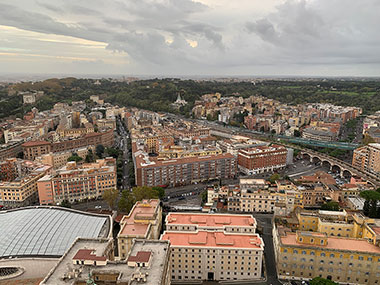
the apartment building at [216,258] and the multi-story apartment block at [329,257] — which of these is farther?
the apartment building at [216,258]

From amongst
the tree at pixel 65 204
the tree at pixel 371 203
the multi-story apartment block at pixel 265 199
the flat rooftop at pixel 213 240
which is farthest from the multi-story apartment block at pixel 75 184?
the tree at pixel 371 203

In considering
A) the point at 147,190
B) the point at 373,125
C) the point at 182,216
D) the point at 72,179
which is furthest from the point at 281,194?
the point at 373,125

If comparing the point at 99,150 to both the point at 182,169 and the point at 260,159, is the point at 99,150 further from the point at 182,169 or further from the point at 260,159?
the point at 260,159

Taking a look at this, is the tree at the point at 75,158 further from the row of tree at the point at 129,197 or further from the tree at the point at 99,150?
the row of tree at the point at 129,197

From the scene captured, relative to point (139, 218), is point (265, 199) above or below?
below

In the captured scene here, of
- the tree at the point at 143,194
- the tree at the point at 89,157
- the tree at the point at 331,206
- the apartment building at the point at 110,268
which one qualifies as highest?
the apartment building at the point at 110,268

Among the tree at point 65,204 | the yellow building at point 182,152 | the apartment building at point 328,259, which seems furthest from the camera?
the yellow building at point 182,152

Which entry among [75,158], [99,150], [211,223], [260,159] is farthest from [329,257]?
[99,150]
